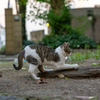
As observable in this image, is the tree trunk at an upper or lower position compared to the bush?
upper

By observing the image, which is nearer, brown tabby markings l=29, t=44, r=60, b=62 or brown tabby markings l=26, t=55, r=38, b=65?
brown tabby markings l=26, t=55, r=38, b=65

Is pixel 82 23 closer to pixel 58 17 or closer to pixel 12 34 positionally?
pixel 58 17

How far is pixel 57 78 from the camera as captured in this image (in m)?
3.89

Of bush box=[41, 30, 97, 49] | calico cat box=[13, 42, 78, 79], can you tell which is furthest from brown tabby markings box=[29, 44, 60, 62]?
bush box=[41, 30, 97, 49]

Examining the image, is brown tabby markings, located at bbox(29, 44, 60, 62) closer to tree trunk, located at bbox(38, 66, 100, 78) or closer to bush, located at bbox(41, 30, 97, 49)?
tree trunk, located at bbox(38, 66, 100, 78)

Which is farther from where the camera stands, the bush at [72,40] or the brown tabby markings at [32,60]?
the bush at [72,40]

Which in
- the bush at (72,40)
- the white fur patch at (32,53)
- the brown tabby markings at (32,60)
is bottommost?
the bush at (72,40)

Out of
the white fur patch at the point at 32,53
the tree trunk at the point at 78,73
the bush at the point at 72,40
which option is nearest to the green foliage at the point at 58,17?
the bush at the point at 72,40

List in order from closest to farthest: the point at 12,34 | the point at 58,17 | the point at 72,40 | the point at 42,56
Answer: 1. the point at 42,56
2. the point at 72,40
3. the point at 58,17
4. the point at 12,34

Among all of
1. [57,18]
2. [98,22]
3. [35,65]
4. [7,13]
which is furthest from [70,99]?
[98,22]

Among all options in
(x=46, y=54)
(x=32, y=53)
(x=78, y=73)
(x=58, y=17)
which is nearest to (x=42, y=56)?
(x=46, y=54)

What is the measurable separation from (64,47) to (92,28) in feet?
38.8

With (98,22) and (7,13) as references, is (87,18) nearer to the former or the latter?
(98,22)

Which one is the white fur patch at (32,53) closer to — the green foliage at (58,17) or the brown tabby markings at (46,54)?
the brown tabby markings at (46,54)
